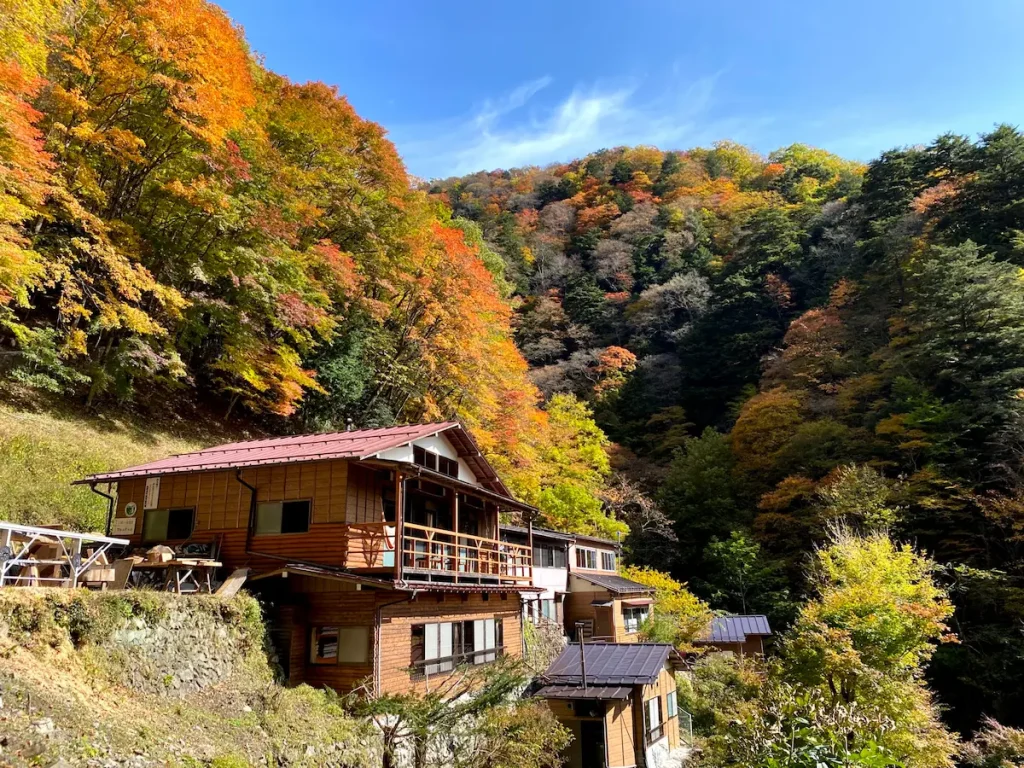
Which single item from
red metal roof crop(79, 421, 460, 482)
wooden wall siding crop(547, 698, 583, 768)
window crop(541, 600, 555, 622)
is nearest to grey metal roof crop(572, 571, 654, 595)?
window crop(541, 600, 555, 622)

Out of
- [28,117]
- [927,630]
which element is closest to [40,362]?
[28,117]

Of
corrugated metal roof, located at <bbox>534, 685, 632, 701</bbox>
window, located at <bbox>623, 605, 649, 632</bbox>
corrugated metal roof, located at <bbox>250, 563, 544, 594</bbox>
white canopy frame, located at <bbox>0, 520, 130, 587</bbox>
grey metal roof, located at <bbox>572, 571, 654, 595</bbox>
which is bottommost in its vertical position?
corrugated metal roof, located at <bbox>534, 685, 632, 701</bbox>

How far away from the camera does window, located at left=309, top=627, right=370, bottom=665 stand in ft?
40.5

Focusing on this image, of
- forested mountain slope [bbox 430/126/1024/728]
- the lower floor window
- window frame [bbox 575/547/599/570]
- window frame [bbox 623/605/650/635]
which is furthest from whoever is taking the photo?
window frame [bbox 575/547/599/570]

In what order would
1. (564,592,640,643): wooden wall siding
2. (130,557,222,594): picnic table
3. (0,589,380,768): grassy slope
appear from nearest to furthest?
1. (0,589,380,768): grassy slope
2. (130,557,222,594): picnic table
3. (564,592,640,643): wooden wall siding

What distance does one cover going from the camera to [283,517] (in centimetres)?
1364

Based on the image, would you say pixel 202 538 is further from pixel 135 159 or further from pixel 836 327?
pixel 836 327

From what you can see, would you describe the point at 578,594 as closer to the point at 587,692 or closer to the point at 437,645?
the point at 587,692

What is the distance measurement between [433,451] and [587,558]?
Result: 14717 millimetres

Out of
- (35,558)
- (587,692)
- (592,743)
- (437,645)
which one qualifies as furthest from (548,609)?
(35,558)

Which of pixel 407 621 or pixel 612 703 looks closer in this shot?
pixel 407 621

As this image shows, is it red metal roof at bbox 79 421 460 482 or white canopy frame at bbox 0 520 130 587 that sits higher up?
red metal roof at bbox 79 421 460 482

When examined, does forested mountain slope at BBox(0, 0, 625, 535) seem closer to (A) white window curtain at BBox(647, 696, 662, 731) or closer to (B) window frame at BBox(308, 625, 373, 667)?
(B) window frame at BBox(308, 625, 373, 667)

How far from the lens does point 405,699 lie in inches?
440
